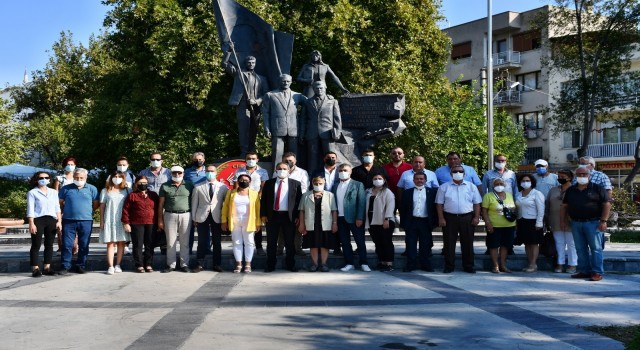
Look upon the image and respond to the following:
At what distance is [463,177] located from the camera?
459 inches

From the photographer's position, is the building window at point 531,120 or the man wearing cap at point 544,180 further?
the building window at point 531,120

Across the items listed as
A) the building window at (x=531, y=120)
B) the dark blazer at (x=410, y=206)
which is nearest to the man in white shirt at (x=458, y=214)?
the dark blazer at (x=410, y=206)

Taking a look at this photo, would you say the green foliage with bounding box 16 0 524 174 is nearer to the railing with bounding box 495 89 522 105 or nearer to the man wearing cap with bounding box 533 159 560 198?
the man wearing cap with bounding box 533 159 560 198

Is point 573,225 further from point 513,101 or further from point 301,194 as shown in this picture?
point 513,101

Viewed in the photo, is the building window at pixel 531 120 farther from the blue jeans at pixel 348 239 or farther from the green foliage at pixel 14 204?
the blue jeans at pixel 348 239

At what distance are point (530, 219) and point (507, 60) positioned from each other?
3813 cm

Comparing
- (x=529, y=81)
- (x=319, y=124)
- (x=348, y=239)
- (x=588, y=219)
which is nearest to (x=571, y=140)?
(x=529, y=81)

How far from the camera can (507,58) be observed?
156 ft

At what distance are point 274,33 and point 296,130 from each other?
2.68 m

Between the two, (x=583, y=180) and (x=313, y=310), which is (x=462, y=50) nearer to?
(x=583, y=180)

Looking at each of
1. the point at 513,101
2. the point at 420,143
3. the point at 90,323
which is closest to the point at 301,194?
the point at 90,323

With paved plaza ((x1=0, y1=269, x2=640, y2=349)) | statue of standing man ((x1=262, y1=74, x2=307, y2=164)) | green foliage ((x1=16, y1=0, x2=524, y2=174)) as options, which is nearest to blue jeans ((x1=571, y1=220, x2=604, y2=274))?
paved plaza ((x1=0, y1=269, x2=640, y2=349))

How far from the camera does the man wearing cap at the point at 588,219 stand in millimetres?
10695

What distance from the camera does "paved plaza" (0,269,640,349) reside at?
251 inches
